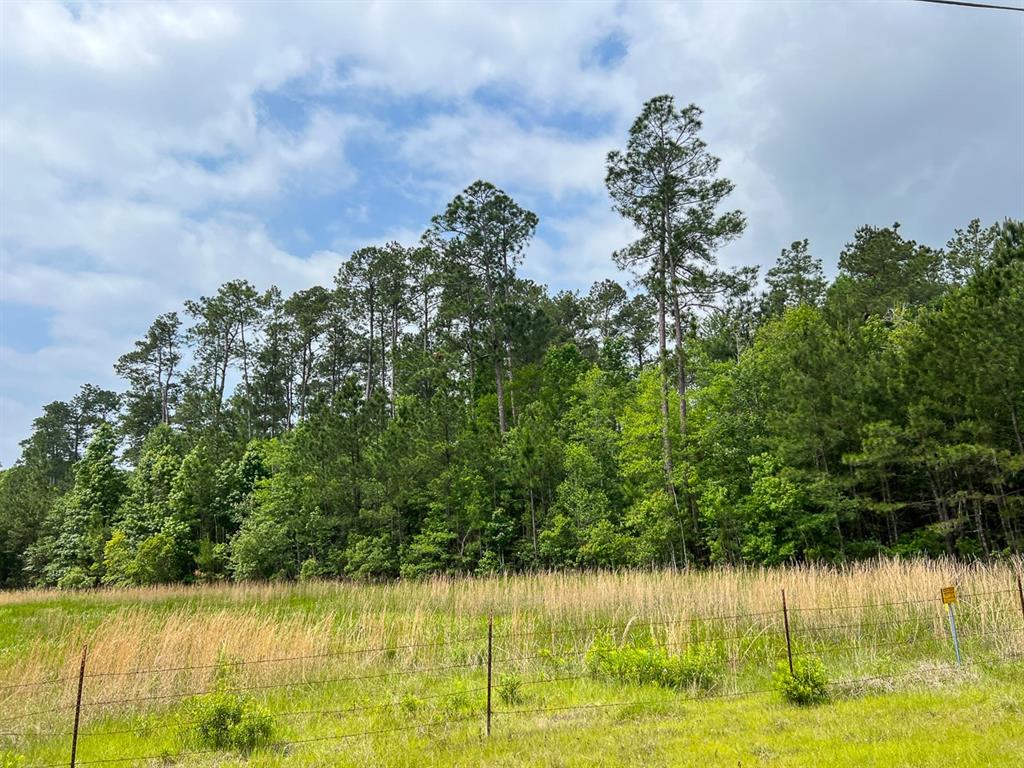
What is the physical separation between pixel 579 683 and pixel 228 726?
13.4 ft

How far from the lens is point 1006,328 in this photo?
564 inches

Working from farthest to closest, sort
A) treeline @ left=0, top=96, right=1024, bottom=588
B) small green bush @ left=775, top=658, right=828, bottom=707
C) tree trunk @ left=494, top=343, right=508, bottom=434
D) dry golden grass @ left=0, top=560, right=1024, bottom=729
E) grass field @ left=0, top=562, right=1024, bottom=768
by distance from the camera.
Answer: tree trunk @ left=494, top=343, right=508, bottom=434, treeline @ left=0, top=96, right=1024, bottom=588, dry golden grass @ left=0, top=560, right=1024, bottom=729, small green bush @ left=775, top=658, right=828, bottom=707, grass field @ left=0, top=562, right=1024, bottom=768

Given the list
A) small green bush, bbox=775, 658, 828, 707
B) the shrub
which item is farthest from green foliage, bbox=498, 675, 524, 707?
the shrub

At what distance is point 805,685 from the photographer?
262 inches

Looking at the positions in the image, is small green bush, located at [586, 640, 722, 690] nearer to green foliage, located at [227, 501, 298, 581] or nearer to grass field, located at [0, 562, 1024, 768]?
grass field, located at [0, 562, 1024, 768]

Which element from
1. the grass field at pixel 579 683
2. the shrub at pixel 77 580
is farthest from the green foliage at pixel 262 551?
the grass field at pixel 579 683

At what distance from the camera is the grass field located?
220 inches

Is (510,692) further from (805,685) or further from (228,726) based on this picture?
(805,685)

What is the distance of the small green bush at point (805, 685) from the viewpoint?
663 cm

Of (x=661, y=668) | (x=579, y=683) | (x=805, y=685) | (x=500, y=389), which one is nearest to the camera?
(x=805, y=685)

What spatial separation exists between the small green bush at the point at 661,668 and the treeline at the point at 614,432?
10.4 m

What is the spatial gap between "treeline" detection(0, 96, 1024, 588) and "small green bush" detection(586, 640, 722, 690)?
1042 cm

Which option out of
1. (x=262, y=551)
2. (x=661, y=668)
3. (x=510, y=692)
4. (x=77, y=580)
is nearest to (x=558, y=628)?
(x=661, y=668)

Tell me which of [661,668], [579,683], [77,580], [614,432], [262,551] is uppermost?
[614,432]
